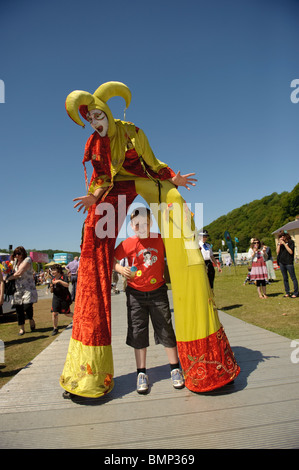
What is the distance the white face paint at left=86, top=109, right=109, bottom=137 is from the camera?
289cm

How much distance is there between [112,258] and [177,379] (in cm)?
139

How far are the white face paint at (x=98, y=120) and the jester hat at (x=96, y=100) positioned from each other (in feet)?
0.10

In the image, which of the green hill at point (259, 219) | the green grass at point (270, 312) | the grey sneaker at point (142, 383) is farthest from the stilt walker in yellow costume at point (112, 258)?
the green hill at point (259, 219)

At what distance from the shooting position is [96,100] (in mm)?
2871

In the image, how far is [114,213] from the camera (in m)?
3.26

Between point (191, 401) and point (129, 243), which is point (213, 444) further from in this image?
point (129, 243)

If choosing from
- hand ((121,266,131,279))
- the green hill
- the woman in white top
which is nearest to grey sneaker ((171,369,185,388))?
hand ((121,266,131,279))

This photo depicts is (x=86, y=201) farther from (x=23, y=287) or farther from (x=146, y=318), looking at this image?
(x=23, y=287)

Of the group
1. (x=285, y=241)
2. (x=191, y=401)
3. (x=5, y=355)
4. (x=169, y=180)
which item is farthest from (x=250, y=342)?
(x=285, y=241)

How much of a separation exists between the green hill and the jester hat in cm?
5061

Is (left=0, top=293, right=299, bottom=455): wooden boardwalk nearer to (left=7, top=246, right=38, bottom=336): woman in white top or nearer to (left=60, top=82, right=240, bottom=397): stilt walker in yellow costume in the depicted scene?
(left=60, top=82, right=240, bottom=397): stilt walker in yellow costume

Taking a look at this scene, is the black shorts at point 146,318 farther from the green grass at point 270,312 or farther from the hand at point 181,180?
the green grass at point 270,312

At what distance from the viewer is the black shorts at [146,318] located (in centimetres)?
305
